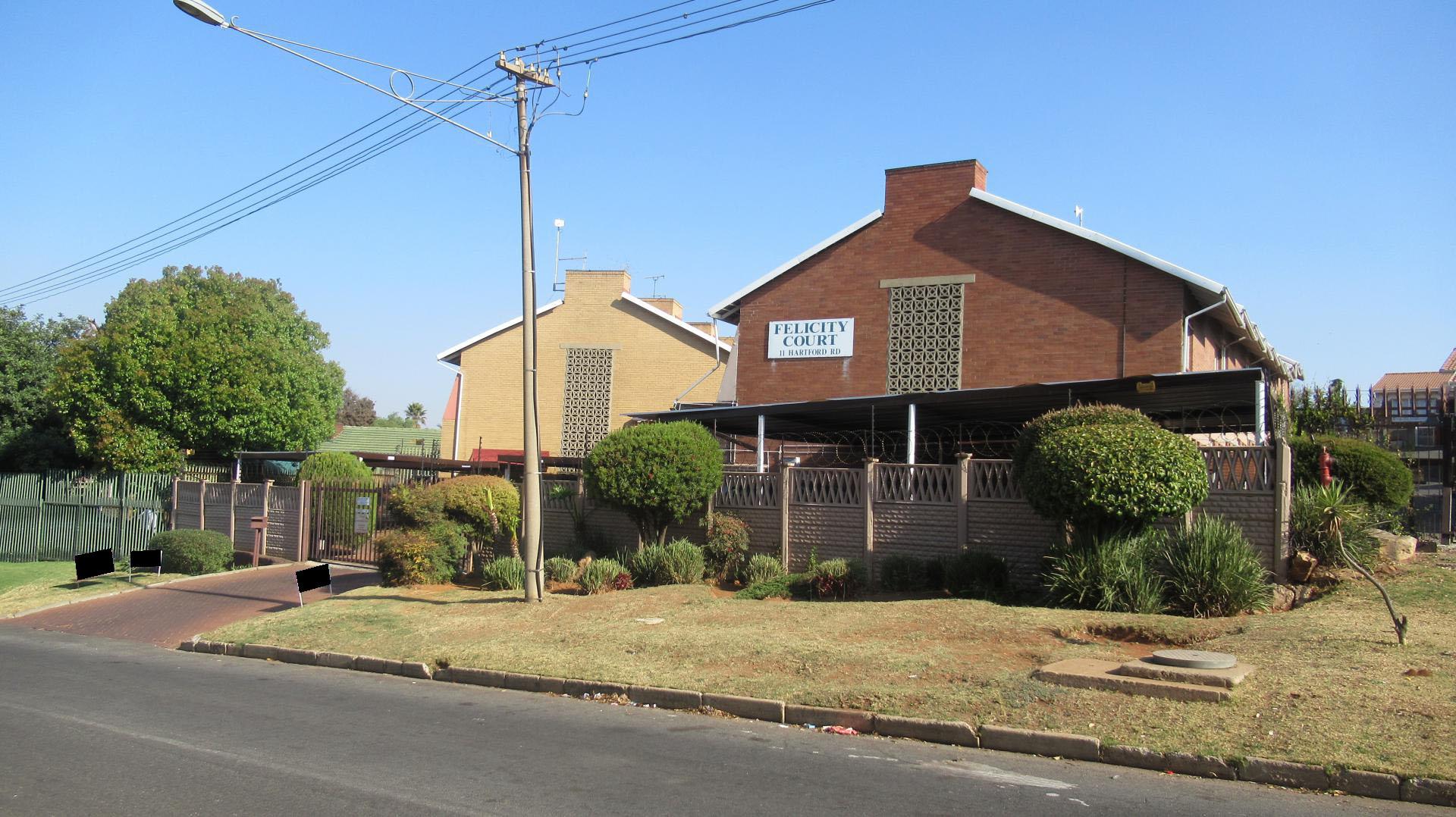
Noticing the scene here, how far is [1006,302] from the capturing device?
22609 mm

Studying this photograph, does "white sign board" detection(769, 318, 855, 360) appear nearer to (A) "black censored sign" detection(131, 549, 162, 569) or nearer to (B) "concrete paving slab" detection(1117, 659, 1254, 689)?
(A) "black censored sign" detection(131, 549, 162, 569)

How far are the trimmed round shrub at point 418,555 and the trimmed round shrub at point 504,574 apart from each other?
3.23 feet

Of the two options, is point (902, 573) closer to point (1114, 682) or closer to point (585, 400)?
point (1114, 682)

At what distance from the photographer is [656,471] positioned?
17.0 meters

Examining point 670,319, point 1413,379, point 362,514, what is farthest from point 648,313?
point 1413,379

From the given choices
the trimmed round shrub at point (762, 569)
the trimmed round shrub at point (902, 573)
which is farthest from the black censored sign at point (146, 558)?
the trimmed round shrub at point (902, 573)

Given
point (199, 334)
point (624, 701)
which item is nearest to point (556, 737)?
point (624, 701)

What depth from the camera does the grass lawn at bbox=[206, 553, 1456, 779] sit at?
750 centimetres

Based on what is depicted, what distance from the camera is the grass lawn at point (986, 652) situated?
7496 mm

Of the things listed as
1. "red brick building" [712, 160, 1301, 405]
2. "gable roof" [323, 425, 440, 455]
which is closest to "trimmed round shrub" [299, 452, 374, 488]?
"red brick building" [712, 160, 1301, 405]

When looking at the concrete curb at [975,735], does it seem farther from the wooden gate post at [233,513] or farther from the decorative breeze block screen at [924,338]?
the wooden gate post at [233,513]

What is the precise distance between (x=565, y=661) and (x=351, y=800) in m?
4.82

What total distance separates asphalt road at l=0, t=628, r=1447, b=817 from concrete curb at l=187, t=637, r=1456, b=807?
0.12m

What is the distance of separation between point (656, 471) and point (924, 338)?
9080mm
